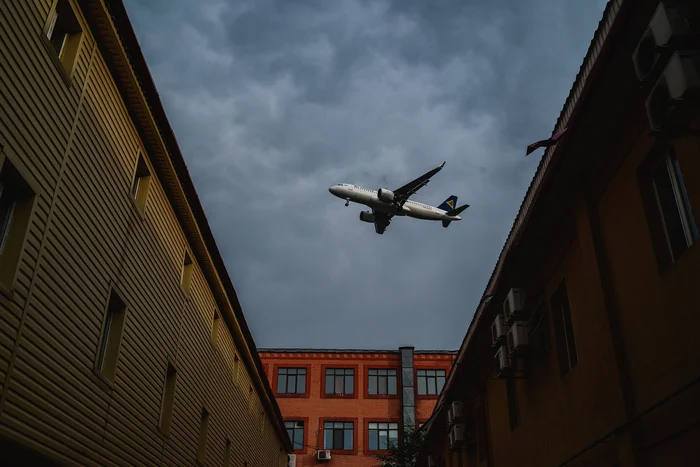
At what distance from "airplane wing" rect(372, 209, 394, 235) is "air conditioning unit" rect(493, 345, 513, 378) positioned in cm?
3256

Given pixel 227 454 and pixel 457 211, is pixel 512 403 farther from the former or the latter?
pixel 457 211

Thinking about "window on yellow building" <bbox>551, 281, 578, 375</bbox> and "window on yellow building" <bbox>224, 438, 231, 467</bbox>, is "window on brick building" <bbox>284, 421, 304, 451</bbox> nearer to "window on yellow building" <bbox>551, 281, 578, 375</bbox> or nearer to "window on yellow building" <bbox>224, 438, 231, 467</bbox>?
"window on yellow building" <bbox>224, 438, 231, 467</bbox>

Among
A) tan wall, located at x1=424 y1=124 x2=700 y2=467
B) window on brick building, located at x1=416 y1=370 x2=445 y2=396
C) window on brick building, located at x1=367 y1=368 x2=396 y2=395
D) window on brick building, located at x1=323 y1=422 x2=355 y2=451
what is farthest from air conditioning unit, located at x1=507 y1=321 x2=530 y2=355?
window on brick building, located at x1=416 y1=370 x2=445 y2=396

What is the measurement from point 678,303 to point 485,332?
8688 mm

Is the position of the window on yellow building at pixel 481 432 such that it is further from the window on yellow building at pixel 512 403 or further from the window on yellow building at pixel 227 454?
the window on yellow building at pixel 227 454

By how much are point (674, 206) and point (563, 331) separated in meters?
4.34

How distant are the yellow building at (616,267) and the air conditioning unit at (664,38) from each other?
0.01 metres

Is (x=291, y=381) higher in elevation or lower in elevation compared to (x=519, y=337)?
higher

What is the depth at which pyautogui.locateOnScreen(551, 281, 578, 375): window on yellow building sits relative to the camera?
11.4 meters

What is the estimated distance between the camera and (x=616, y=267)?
9188mm

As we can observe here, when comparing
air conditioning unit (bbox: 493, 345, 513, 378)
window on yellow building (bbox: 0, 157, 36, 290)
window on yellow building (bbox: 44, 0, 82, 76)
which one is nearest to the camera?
window on yellow building (bbox: 0, 157, 36, 290)

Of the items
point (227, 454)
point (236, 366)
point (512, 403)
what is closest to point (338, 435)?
point (236, 366)

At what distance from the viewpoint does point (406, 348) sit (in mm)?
52531

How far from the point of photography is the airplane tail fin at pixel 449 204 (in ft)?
182
